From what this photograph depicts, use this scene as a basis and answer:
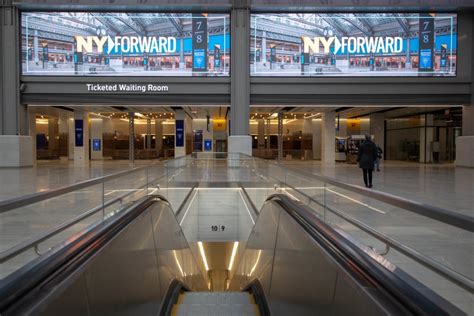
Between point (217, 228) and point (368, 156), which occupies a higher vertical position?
point (368, 156)

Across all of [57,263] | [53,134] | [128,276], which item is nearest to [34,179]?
[128,276]

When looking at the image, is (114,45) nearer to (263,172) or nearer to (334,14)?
(334,14)

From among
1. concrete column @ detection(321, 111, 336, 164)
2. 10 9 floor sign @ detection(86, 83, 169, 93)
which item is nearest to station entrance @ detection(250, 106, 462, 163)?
concrete column @ detection(321, 111, 336, 164)

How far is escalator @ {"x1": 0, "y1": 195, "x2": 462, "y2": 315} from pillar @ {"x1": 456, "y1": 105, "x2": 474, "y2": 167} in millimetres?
23902

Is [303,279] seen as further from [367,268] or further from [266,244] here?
[266,244]

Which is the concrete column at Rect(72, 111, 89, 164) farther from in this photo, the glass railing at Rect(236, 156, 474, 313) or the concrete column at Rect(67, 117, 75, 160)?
the glass railing at Rect(236, 156, 474, 313)

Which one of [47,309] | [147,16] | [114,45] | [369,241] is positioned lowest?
[369,241]

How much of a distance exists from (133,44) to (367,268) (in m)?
24.8

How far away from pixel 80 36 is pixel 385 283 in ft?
86.0

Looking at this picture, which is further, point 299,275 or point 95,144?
point 95,144

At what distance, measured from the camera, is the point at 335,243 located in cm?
266

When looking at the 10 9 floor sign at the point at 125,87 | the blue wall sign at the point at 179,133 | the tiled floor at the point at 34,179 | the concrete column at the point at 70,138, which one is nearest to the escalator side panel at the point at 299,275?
the tiled floor at the point at 34,179

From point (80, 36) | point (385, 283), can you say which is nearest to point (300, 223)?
point (385, 283)

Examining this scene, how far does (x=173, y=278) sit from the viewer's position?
5.30 meters
